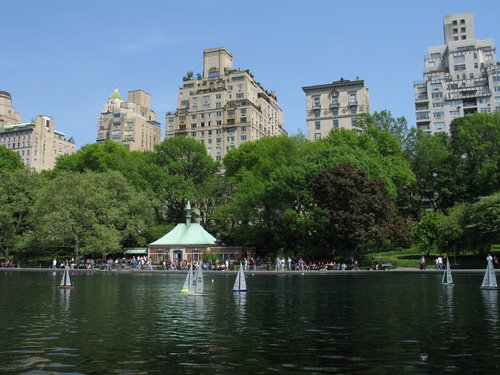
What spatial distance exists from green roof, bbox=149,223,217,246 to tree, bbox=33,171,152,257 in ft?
13.2

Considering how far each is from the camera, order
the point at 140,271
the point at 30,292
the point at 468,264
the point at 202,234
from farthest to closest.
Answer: the point at 202,234 < the point at 140,271 < the point at 468,264 < the point at 30,292

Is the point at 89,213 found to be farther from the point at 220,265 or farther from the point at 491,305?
the point at 491,305

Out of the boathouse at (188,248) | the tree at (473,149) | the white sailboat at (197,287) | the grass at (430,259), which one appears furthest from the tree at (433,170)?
the white sailboat at (197,287)

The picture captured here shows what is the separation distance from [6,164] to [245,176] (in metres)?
51.6

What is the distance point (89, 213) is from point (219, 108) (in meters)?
82.8

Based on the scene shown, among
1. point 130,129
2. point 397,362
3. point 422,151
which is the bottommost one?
point 397,362

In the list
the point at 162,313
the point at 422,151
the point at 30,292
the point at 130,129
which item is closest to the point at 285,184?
the point at 422,151

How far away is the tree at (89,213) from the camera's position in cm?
7119

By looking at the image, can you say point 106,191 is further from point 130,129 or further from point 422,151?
point 130,129

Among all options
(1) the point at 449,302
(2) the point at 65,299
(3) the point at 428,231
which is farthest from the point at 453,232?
(2) the point at 65,299

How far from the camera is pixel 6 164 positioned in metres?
102

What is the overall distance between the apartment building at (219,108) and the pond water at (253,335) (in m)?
118

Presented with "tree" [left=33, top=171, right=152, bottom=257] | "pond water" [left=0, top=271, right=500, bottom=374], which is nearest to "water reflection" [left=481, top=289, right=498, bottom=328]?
"pond water" [left=0, top=271, right=500, bottom=374]

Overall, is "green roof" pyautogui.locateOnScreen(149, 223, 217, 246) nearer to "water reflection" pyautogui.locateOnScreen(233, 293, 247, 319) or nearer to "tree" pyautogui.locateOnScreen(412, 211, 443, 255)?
A: "tree" pyautogui.locateOnScreen(412, 211, 443, 255)
